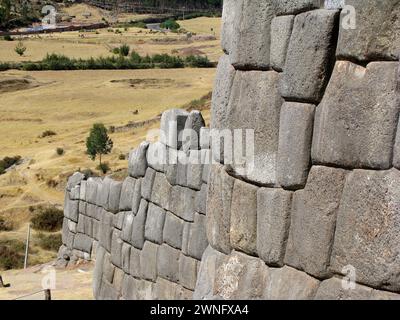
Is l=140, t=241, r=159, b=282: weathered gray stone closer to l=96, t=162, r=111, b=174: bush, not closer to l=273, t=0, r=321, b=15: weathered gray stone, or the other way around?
l=273, t=0, r=321, b=15: weathered gray stone

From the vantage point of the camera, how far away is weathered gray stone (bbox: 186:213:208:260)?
27.2 ft

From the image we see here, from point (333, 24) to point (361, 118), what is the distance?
1.97 feet

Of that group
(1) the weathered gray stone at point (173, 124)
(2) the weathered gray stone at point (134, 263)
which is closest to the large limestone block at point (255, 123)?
(1) the weathered gray stone at point (173, 124)

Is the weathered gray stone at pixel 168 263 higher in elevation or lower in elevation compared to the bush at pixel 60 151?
higher

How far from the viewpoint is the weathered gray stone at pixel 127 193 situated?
10.5m

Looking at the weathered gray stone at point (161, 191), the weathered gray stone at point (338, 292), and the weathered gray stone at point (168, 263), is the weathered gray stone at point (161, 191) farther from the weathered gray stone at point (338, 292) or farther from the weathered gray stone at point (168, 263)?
the weathered gray stone at point (338, 292)

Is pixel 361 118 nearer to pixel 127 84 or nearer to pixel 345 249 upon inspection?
pixel 345 249

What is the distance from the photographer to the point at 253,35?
5074 mm

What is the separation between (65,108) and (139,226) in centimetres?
3523

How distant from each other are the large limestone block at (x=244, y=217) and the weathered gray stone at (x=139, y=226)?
459 cm

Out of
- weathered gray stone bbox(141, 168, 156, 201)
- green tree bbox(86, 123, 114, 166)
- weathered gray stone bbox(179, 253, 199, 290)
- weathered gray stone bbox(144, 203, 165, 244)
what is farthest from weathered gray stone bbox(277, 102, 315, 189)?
green tree bbox(86, 123, 114, 166)

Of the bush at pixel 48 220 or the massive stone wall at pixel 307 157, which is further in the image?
the bush at pixel 48 220
